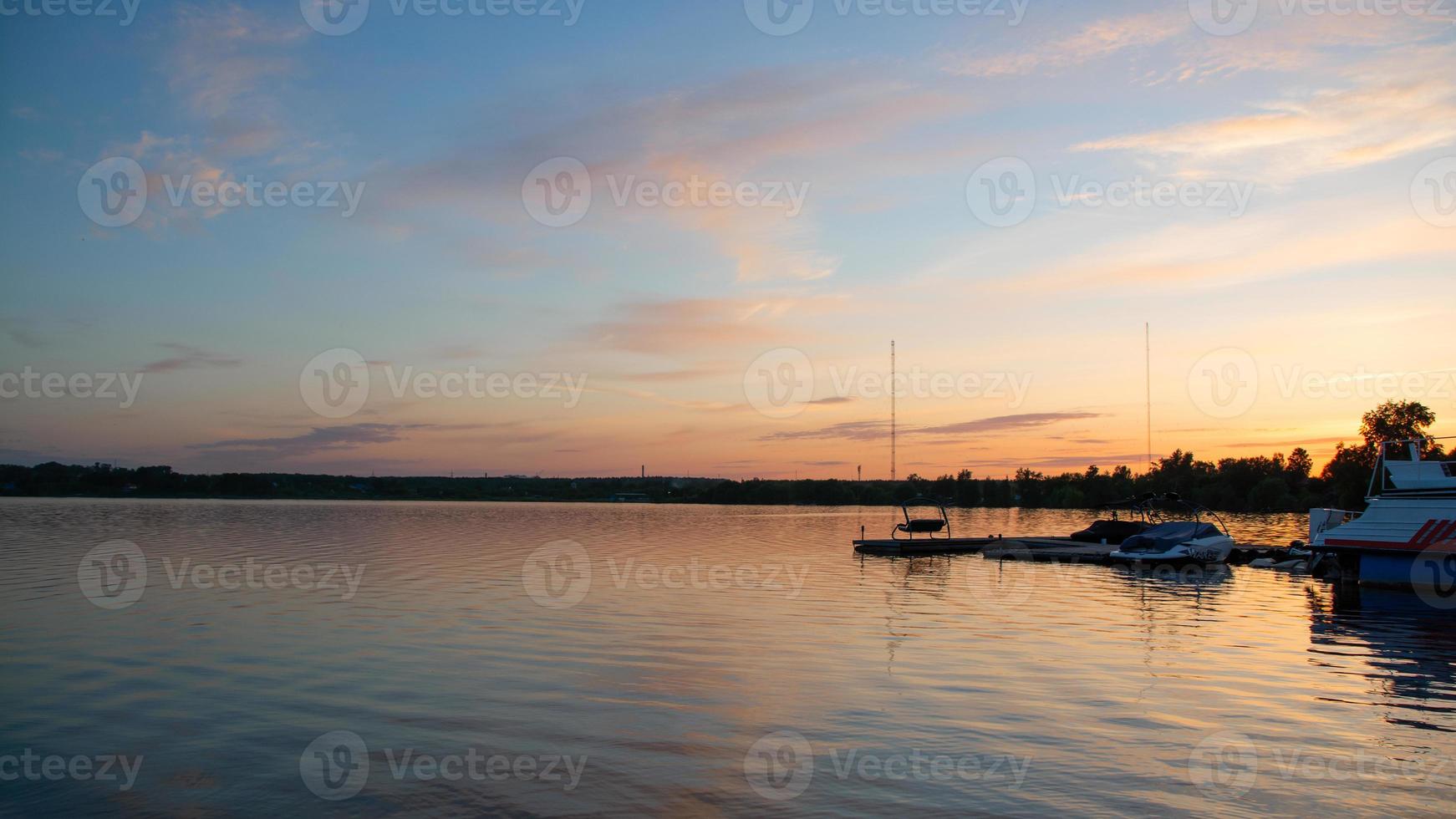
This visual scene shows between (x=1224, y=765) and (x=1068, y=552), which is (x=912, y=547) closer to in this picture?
(x=1068, y=552)

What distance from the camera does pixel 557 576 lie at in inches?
1865

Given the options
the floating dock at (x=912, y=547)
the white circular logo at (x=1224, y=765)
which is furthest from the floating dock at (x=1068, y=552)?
the white circular logo at (x=1224, y=765)

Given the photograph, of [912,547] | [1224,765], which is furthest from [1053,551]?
[1224,765]

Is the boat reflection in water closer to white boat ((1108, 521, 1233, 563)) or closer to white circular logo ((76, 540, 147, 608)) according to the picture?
white boat ((1108, 521, 1233, 563))

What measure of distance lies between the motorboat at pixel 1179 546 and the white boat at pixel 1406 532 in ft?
42.1

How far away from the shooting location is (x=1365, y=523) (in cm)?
4269

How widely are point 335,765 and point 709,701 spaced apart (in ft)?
24.1

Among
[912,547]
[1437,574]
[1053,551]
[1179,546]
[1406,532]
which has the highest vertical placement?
[1406,532]

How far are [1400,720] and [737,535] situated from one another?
80.0 meters

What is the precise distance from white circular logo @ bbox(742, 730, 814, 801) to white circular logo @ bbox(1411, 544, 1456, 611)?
35192mm

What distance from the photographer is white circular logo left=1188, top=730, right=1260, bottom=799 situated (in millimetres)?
13312

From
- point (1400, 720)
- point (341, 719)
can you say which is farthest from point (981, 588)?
point (341, 719)

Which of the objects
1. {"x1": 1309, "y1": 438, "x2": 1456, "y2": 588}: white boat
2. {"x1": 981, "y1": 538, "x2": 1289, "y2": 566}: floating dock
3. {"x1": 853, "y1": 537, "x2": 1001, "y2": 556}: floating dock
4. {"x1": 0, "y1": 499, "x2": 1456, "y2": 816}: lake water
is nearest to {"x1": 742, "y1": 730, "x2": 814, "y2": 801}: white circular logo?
→ {"x1": 0, "y1": 499, "x2": 1456, "y2": 816}: lake water

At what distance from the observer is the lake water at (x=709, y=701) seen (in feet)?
43.2
